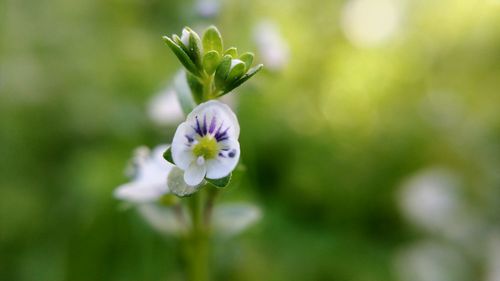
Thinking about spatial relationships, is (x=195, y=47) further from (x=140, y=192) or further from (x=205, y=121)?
(x=140, y=192)

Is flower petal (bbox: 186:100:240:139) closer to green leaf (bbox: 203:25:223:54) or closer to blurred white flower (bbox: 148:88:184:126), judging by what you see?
green leaf (bbox: 203:25:223:54)

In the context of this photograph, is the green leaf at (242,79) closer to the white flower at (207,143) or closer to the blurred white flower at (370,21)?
the white flower at (207,143)

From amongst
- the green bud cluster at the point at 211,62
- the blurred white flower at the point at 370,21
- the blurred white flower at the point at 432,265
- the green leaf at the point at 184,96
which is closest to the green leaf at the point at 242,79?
the green bud cluster at the point at 211,62

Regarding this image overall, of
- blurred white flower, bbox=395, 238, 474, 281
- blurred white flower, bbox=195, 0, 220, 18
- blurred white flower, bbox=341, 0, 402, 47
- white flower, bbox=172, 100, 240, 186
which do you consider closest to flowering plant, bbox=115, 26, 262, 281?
white flower, bbox=172, 100, 240, 186

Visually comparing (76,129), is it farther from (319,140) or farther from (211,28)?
(211,28)

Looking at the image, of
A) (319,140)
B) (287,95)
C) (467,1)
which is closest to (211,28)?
(319,140)

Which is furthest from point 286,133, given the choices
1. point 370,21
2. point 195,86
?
point 195,86
